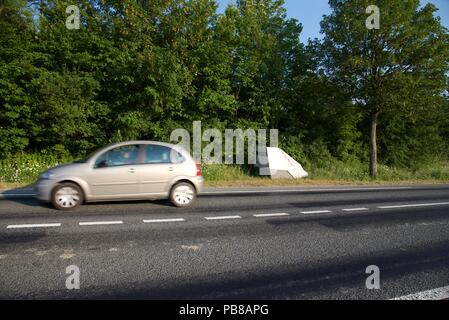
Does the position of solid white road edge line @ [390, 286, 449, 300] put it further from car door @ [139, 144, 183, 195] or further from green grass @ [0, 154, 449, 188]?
green grass @ [0, 154, 449, 188]

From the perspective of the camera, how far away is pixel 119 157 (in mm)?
7500

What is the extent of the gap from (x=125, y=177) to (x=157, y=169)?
77cm

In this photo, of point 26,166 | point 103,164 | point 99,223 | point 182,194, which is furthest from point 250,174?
point 99,223

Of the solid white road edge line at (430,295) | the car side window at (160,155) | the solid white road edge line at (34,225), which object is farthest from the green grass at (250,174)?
the solid white road edge line at (430,295)

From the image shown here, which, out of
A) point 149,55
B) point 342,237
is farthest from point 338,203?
point 149,55

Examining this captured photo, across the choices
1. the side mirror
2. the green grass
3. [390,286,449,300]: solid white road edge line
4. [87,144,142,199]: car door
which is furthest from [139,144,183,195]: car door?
[390,286,449,300]: solid white road edge line

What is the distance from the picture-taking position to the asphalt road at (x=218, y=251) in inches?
146

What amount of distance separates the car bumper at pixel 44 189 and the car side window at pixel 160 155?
85.2 inches

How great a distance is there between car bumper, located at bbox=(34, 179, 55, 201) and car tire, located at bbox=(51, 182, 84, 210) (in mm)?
102

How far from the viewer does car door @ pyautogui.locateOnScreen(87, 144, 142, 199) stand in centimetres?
726

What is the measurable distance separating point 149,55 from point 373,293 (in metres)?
13.5

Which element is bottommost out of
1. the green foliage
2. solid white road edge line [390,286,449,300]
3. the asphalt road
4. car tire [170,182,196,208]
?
solid white road edge line [390,286,449,300]

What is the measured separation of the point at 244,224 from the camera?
6.66 meters

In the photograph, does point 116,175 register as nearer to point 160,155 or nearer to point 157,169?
point 157,169
